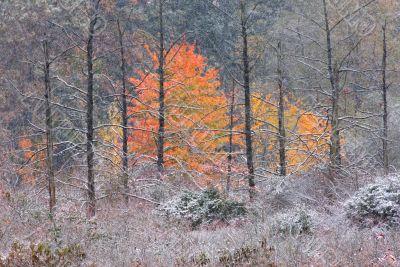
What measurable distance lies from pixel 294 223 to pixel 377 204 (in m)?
1.78

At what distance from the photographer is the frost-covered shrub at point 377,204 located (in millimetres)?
10164

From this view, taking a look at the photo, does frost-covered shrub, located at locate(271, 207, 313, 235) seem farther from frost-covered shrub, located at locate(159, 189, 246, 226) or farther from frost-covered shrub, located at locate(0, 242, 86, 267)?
frost-covered shrub, located at locate(0, 242, 86, 267)

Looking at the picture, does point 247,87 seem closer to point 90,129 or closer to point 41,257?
point 90,129

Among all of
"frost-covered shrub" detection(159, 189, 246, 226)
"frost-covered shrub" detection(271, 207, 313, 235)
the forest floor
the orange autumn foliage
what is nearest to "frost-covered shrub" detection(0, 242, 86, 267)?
the forest floor

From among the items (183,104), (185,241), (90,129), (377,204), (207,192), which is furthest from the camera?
(183,104)

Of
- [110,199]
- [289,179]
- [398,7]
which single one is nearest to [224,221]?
[289,179]

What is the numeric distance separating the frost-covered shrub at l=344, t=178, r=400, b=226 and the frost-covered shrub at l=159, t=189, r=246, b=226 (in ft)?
10.5

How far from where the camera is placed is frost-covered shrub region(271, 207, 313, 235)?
9290 millimetres

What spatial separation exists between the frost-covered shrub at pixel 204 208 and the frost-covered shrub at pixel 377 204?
320 cm

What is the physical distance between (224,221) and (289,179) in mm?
2430

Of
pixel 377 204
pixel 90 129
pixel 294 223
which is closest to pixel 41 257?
pixel 294 223

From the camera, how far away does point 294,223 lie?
31.6 feet

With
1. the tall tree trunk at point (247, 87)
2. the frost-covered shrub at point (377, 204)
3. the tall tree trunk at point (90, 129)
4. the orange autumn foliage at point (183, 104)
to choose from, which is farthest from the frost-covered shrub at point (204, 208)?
the orange autumn foliage at point (183, 104)

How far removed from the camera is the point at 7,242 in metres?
9.17
